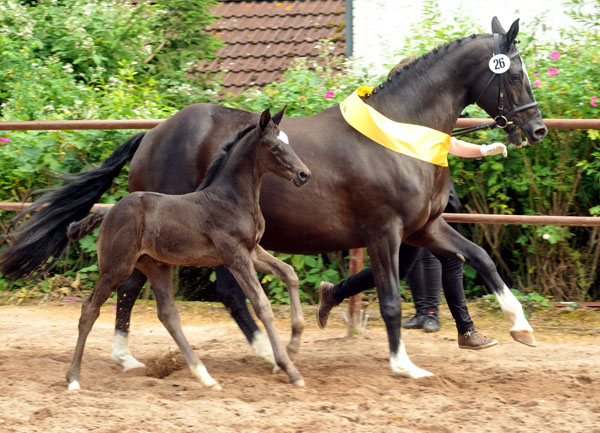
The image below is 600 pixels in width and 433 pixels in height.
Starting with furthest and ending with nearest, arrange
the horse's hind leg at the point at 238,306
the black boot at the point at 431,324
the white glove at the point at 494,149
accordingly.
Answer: the black boot at the point at 431,324 < the horse's hind leg at the point at 238,306 < the white glove at the point at 494,149

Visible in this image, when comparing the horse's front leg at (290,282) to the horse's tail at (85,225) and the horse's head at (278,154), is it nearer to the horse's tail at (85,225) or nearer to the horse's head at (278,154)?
the horse's head at (278,154)

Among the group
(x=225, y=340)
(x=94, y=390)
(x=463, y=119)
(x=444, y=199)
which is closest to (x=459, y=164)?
(x=463, y=119)

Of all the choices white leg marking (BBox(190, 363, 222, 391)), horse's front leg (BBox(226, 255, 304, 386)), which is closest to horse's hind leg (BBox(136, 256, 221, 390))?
white leg marking (BBox(190, 363, 222, 391))

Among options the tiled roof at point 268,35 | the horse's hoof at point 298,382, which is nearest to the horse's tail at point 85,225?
the horse's hoof at point 298,382

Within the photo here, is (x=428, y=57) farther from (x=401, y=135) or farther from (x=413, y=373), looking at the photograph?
(x=413, y=373)


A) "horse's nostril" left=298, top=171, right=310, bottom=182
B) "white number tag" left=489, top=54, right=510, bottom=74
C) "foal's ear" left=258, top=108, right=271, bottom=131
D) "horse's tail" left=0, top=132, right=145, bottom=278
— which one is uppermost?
"white number tag" left=489, top=54, right=510, bottom=74

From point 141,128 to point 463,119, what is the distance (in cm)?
238

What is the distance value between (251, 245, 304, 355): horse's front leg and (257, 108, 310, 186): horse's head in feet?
1.62

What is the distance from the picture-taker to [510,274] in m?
6.66

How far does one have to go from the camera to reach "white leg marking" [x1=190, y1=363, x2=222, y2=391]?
14.0 ft

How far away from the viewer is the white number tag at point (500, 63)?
455 cm

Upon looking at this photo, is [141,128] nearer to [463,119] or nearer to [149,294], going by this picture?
[149,294]

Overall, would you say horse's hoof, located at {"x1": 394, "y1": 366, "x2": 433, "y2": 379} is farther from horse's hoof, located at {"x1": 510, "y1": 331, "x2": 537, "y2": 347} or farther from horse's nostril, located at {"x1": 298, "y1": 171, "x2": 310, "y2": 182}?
horse's nostril, located at {"x1": 298, "y1": 171, "x2": 310, "y2": 182}

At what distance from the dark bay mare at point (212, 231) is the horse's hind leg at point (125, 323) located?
527mm
